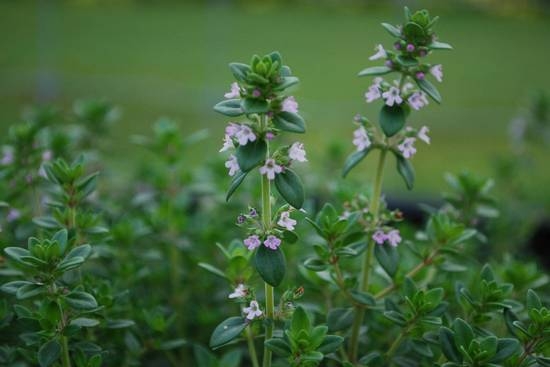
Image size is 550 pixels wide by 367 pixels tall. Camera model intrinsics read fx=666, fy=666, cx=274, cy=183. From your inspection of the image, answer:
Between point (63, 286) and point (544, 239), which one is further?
point (544, 239)

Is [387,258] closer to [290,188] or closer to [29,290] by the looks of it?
[290,188]

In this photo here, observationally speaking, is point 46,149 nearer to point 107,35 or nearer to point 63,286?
point 63,286

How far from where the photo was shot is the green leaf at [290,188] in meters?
1.02

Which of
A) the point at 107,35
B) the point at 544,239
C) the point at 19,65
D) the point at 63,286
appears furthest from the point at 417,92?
the point at 107,35

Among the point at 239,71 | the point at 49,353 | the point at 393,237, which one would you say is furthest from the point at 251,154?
the point at 49,353

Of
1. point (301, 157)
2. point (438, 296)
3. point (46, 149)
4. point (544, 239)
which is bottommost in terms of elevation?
point (544, 239)

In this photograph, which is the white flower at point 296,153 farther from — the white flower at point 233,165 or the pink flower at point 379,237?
the pink flower at point 379,237

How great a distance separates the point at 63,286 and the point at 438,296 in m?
0.65

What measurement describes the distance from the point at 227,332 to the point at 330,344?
0.55 ft

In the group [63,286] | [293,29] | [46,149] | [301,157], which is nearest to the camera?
[301,157]

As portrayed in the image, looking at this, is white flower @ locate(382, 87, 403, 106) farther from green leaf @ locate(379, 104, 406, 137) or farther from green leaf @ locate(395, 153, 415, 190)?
green leaf @ locate(395, 153, 415, 190)

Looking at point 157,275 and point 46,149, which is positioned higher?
point 46,149

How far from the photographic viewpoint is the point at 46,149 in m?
1.54

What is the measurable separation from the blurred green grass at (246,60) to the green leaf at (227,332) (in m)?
2.22
